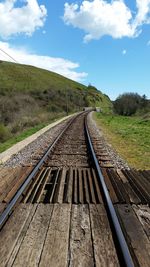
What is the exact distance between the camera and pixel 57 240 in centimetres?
383

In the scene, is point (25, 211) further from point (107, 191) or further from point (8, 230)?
point (107, 191)

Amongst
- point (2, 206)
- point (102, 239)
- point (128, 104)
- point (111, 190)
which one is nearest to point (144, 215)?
point (102, 239)

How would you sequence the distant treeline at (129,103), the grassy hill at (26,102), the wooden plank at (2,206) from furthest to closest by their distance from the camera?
the distant treeline at (129,103) → the grassy hill at (26,102) → the wooden plank at (2,206)

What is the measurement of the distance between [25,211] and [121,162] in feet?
16.1

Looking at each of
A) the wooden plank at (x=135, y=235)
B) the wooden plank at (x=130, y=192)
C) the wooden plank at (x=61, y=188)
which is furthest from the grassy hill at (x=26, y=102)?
→ the wooden plank at (x=135, y=235)

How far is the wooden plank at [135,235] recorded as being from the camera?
3414 millimetres

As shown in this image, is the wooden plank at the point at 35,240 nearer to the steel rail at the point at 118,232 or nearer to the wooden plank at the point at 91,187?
the wooden plank at the point at 91,187

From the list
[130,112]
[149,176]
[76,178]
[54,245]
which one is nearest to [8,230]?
[54,245]

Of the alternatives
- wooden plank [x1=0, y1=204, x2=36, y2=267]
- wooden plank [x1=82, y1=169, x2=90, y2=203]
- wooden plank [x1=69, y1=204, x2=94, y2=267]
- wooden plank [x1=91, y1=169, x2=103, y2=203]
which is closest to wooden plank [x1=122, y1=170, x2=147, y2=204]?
wooden plank [x1=91, y1=169, x2=103, y2=203]

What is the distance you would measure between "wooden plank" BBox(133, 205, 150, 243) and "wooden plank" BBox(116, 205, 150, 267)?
6cm

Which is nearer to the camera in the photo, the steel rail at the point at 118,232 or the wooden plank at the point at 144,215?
the steel rail at the point at 118,232

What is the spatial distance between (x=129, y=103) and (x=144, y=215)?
7618cm

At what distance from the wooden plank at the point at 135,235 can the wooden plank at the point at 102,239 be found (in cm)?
24

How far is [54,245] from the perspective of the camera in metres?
3.70
